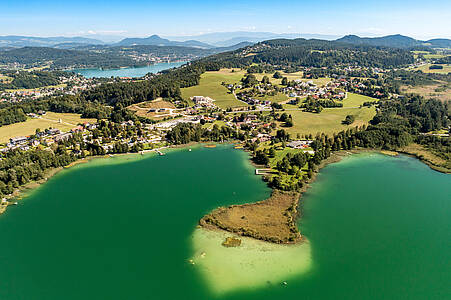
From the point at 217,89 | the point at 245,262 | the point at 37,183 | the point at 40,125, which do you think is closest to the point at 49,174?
the point at 37,183

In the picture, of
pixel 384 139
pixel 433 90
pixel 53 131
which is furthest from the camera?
pixel 433 90

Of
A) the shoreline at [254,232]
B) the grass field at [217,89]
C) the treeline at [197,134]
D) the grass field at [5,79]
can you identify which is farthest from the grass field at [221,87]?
the grass field at [5,79]

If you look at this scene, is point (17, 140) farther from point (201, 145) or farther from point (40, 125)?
point (201, 145)

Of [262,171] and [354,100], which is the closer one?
[262,171]

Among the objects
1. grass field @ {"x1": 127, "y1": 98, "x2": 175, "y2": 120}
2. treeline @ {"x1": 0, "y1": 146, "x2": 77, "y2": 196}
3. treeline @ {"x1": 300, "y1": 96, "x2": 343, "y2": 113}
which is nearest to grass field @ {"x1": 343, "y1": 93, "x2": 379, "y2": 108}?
treeline @ {"x1": 300, "y1": 96, "x2": 343, "y2": 113}

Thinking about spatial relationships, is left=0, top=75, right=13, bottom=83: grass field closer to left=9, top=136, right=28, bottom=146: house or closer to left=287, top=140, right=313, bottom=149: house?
left=9, top=136, right=28, bottom=146: house

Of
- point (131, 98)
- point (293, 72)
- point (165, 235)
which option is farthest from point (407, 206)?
point (293, 72)
